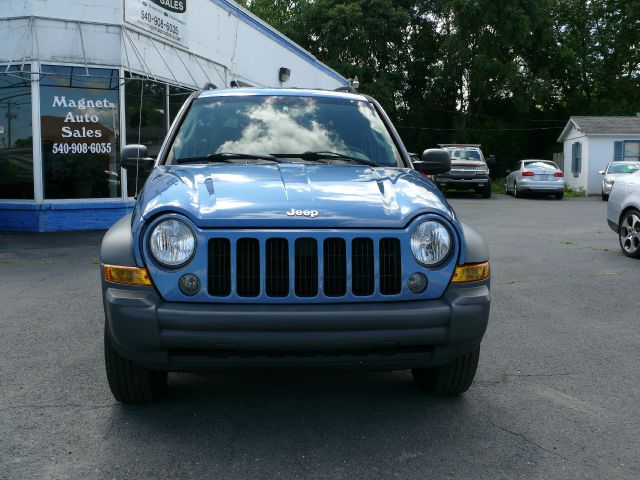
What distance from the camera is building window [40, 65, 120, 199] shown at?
13109mm

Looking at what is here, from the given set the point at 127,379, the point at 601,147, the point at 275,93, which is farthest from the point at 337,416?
the point at 601,147

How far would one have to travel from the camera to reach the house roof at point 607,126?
33.5 metres

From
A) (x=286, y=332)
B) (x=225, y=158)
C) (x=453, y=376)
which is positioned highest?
(x=225, y=158)

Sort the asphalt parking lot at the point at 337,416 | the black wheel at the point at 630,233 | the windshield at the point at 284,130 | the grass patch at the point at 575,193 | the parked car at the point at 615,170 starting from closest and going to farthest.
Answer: the asphalt parking lot at the point at 337,416 → the windshield at the point at 284,130 → the black wheel at the point at 630,233 → the parked car at the point at 615,170 → the grass patch at the point at 575,193

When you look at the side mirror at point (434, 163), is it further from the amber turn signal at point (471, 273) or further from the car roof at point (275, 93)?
the amber turn signal at point (471, 273)

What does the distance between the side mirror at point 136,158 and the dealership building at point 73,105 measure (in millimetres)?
8593

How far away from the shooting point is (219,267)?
3.39 meters

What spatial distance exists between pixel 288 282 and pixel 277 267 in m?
0.09

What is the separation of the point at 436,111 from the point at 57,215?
129 feet

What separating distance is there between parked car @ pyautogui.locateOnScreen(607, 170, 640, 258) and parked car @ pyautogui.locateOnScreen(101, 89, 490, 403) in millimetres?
7153

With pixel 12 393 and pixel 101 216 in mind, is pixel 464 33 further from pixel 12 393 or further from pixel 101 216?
pixel 12 393

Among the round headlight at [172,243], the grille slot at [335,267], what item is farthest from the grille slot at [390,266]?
the round headlight at [172,243]

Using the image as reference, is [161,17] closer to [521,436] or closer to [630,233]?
[630,233]

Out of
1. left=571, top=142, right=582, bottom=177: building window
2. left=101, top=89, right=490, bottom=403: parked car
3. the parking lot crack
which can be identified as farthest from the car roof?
left=571, top=142, right=582, bottom=177: building window
